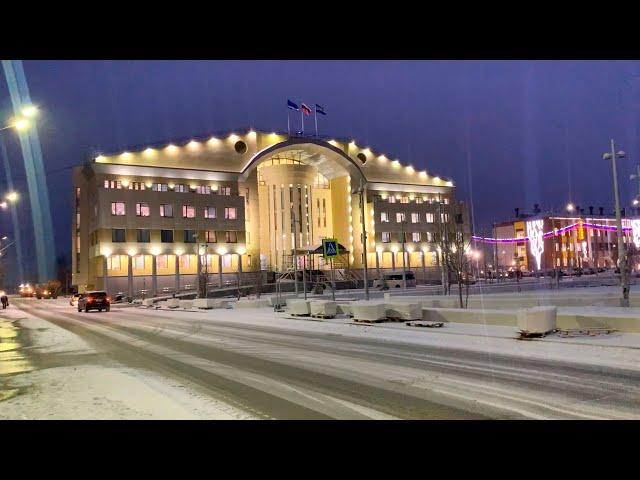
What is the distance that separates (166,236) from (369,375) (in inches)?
2686

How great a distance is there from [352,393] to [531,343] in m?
7.68

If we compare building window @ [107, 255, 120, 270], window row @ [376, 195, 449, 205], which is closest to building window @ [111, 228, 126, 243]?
building window @ [107, 255, 120, 270]

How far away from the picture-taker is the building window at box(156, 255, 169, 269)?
7524 centimetres

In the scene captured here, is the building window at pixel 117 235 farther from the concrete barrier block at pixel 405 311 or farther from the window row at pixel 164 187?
the concrete barrier block at pixel 405 311

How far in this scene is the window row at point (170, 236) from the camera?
72.9 meters

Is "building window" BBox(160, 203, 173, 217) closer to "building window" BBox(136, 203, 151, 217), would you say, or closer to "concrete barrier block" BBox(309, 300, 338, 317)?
"building window" BBox(136, 203, 151, 217)

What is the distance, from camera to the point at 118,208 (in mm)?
72625

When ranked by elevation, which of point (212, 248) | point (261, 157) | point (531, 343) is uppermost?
point (261, 157)

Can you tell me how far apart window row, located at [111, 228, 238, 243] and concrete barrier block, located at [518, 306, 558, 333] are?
62.5 metres

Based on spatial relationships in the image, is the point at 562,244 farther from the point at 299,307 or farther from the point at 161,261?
the point at 299,307

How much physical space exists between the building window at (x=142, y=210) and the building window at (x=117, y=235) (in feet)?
9.80
